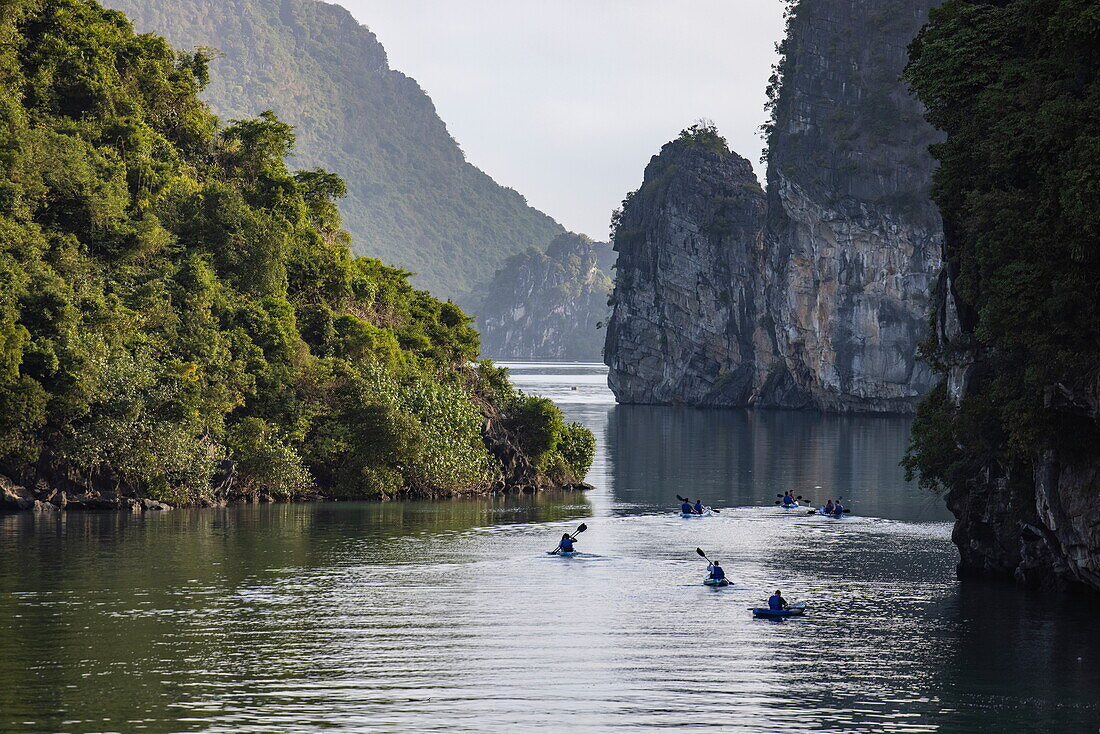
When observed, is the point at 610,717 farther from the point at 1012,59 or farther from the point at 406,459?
the point at 406,459

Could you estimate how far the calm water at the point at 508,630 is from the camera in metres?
25.9

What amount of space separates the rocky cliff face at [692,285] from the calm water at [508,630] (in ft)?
397

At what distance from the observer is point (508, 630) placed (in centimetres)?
3406

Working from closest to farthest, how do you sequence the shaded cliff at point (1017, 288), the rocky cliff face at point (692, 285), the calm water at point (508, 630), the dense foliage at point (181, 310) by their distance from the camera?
the calm water at point (508, 630) → the shaded cliff at point (1017, 288) → the dense foliage at point (181, 310) → the rocky cliff face at point (692, 285)

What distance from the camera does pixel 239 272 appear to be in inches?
2741

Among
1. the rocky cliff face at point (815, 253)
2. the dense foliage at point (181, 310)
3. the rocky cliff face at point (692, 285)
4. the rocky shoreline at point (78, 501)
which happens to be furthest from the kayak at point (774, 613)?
the rocky cliff face at point (692, 285)

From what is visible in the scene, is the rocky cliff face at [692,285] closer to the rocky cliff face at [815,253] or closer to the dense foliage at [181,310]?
the rocky cliff face at [815,253]

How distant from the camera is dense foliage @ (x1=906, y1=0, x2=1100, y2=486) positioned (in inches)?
1233

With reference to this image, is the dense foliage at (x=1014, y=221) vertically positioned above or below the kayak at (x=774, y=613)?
above

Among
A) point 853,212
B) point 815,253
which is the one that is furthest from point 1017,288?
point 815,253

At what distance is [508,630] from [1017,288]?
16.8 m

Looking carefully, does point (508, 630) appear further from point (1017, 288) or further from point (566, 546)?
point (1017, 288)

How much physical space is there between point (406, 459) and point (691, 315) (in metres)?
121

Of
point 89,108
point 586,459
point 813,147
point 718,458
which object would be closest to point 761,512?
point 586,459
